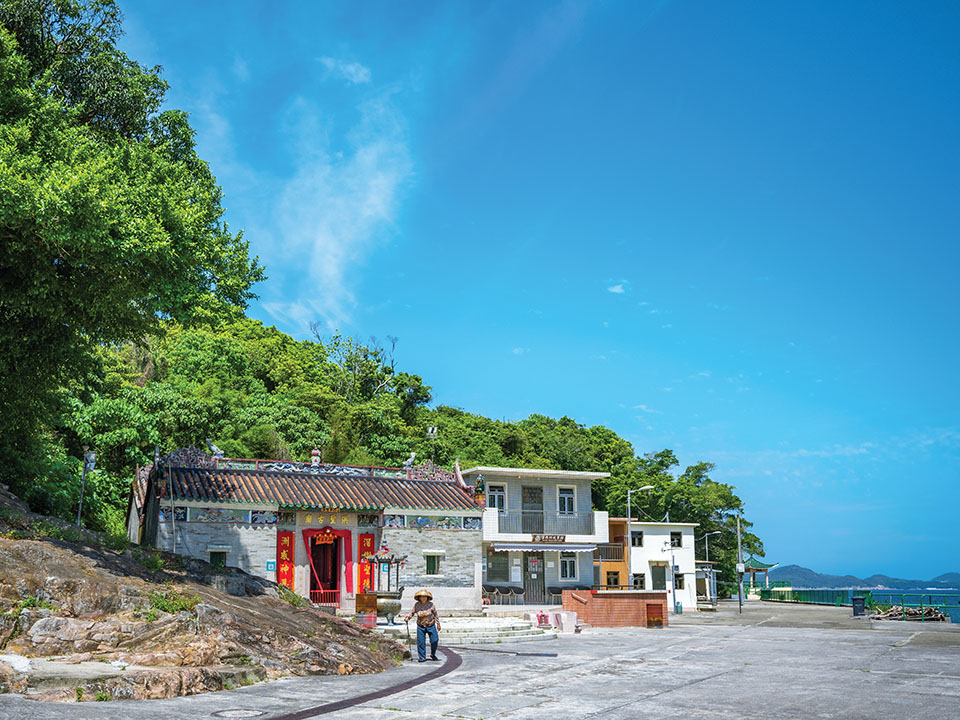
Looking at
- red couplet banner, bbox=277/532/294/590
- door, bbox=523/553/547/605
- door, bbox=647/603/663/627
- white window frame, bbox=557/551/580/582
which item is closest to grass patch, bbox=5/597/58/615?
red couplet banner, bbox=277/532/294/590

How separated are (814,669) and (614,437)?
52.8 metres

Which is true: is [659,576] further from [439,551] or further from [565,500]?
[439,551]

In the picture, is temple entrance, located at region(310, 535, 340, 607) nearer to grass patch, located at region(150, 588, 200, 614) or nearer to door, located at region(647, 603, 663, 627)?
door, located at region(647, 603, 663, 627)

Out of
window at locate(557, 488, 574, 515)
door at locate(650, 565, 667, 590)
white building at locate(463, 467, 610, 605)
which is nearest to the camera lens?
white building at locate(463, 467, 610, 605)

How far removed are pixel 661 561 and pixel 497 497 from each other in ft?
48.1

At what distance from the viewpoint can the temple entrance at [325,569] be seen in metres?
28.9

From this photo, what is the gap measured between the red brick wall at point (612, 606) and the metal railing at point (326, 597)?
27.7 feet

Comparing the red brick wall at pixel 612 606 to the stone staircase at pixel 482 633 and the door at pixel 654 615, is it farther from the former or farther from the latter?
the stone staircase at pixel 482 633

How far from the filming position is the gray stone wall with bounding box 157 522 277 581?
26.4 metres

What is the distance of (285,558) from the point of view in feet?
93.6

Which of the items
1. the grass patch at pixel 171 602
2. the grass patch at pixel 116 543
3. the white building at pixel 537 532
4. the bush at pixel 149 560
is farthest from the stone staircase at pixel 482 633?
the white building at pixel 537 532

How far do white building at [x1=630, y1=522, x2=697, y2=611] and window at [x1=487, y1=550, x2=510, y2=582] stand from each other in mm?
11934

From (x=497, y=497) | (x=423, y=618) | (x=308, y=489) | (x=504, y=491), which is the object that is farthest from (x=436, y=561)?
(x=423, y=618)

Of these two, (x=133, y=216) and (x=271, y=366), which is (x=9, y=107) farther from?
(x=271, y=366)
